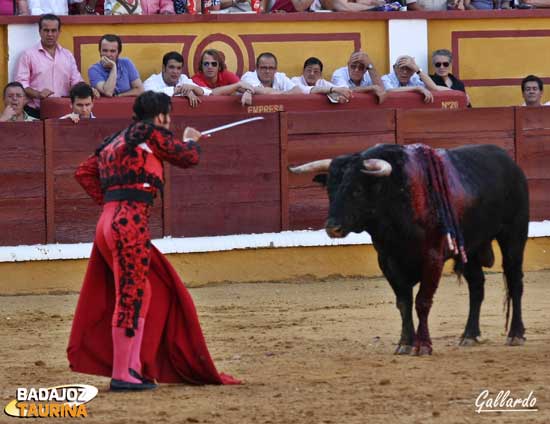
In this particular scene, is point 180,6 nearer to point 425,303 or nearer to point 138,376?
point 425,303

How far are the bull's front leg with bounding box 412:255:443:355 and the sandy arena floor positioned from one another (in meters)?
0.10

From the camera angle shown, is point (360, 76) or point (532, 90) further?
point (532, 90)

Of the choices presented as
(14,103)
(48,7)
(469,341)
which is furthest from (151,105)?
(48,7)

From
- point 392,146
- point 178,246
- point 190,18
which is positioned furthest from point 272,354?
point 190,18

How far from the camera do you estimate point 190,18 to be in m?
10.9

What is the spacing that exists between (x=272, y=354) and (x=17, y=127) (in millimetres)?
3479

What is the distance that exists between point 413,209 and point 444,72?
4.57 m

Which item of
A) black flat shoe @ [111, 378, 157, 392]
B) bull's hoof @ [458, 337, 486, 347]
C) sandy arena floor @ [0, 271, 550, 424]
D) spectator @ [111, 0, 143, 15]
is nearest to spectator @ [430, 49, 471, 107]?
sandy arena floor @ [0, 271, 550, 424]

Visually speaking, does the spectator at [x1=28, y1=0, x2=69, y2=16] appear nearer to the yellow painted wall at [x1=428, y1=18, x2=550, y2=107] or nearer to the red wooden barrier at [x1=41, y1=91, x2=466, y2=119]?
the red wooden barrier at [x1=41, y1=91, x2=466, y2=119]

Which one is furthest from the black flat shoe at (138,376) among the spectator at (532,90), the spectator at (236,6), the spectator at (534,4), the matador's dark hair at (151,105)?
the spectator at (534,4)

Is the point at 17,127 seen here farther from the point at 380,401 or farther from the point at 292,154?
the point at 380,401

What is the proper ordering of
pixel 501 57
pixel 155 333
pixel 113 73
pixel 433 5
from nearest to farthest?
pixel 155 333, pixel 113 73, pixel 433 5, pixel 501 57

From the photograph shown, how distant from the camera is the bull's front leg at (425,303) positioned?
6754 millimetres

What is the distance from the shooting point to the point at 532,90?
36.4 ft
